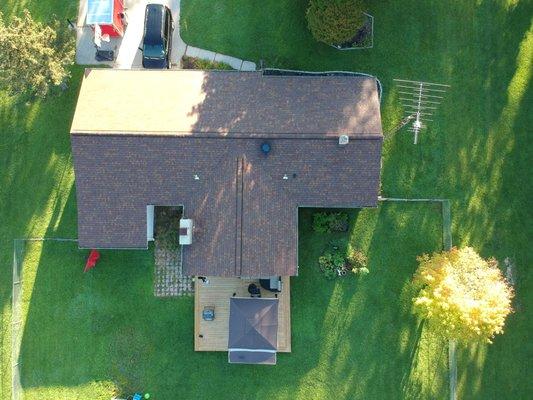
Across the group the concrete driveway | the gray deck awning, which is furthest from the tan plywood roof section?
the gray deck awning

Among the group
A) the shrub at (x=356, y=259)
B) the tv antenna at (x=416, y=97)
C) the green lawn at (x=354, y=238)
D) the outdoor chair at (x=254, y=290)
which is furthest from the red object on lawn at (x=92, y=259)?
the tv antenna at (x=416, y=97)

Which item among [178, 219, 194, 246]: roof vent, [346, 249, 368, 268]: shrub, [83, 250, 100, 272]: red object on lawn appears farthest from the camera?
[83, 250, 100, 272]: red object on lawn

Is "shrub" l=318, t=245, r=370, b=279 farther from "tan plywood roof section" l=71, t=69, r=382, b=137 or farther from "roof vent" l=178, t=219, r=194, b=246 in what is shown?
"roof vent" l=178, t=219, r=194, b=246

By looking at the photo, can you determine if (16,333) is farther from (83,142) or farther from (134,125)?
(134,125)

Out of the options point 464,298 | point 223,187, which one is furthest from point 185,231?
point 464,298

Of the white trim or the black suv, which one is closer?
the white trim
